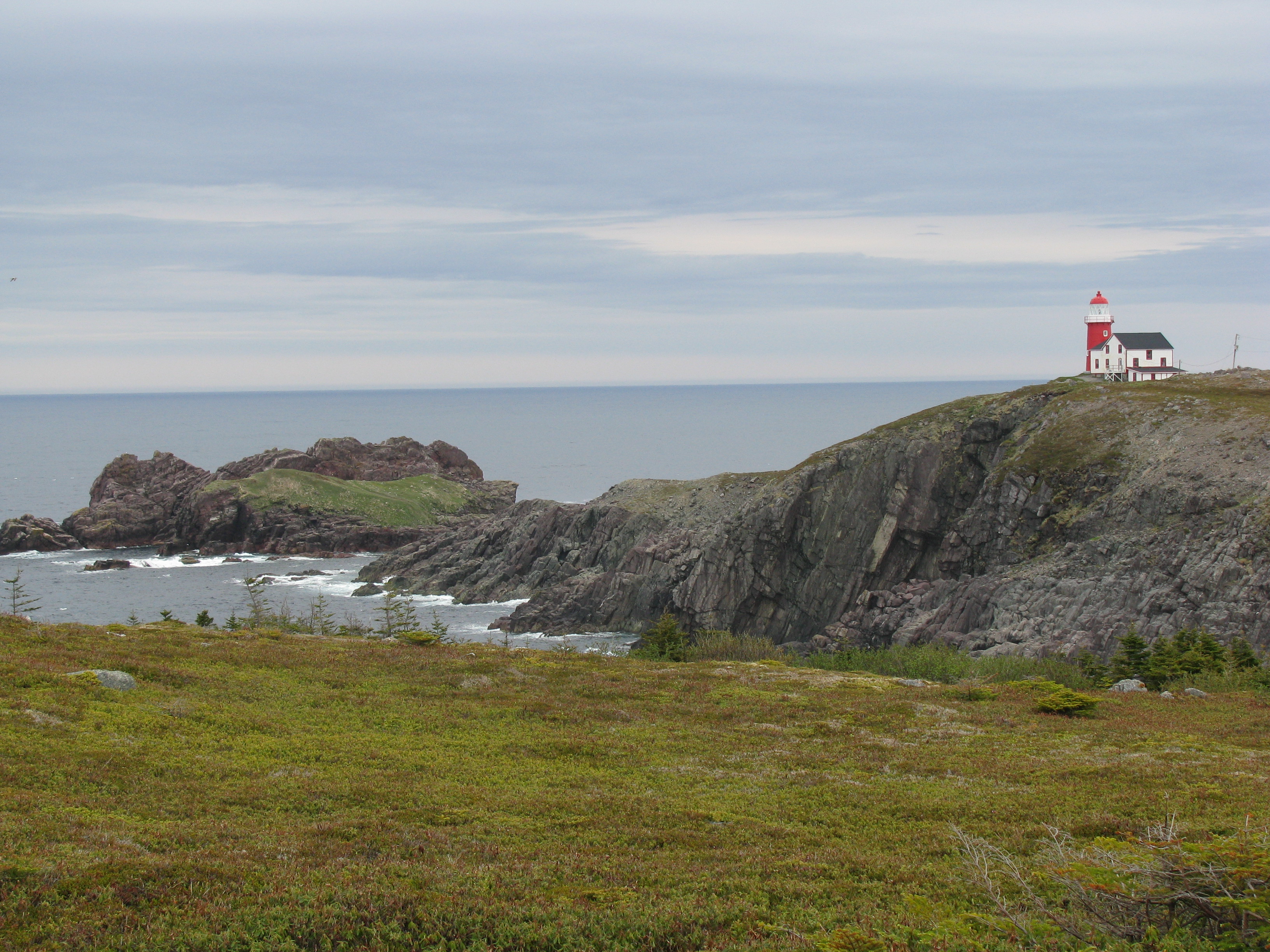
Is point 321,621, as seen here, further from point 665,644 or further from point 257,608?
point 665,644

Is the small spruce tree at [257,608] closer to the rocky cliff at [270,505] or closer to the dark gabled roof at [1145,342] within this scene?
the rocky cliff at [270,505]

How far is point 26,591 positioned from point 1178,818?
123385 millimetres

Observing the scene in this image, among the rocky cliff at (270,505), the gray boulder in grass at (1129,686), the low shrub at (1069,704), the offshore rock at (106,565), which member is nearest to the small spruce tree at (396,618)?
the low shrub at (1069,704)

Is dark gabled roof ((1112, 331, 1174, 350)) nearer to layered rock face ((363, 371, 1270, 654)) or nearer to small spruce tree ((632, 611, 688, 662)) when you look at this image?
layered rock face ((363, 371, 1270, 654))

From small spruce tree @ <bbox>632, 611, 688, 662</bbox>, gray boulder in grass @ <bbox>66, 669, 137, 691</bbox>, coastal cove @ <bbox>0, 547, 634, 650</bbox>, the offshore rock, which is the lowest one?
coastal cove @ <bbox>0, 547, 634, 650</bbox>

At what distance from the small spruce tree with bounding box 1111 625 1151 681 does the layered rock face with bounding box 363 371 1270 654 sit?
37.3 feet

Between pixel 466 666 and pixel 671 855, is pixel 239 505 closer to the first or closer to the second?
pixel 466 666

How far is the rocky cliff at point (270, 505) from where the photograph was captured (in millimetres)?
147625

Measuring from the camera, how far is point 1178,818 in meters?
18.7

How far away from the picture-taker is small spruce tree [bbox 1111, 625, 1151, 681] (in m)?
42.0

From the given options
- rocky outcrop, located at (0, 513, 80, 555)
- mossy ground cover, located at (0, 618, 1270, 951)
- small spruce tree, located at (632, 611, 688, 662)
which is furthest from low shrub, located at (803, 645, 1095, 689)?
rocky outcrop, located at (0, 513, 80, 555)

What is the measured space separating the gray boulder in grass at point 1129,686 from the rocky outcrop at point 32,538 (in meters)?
152

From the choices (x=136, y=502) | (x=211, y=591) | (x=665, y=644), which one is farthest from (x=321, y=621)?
(x=136, y=502)

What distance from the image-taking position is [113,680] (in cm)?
2823
